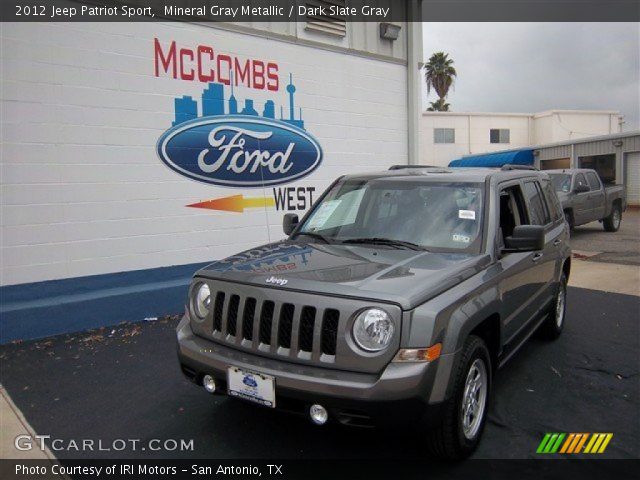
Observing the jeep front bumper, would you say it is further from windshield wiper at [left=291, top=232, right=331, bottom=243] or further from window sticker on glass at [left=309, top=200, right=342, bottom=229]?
window sticker on glass at [left=309, top=200, right=342, bottom=229]

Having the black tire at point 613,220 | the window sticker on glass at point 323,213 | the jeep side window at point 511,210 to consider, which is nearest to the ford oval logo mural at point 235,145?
the window sticker on glass at point 323,213

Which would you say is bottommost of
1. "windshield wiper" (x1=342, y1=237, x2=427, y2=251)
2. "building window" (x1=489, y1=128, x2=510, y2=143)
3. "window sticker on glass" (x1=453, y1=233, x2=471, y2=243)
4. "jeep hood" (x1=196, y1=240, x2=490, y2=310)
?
"jeep hood" (x1=196, y1=240, x2=490, y2=310)

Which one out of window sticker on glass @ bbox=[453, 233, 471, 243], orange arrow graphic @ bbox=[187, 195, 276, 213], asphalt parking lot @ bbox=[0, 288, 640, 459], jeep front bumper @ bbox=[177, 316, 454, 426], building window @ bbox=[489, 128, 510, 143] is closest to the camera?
jeep front bumper @ bbox=[177, 316, 454, 426]

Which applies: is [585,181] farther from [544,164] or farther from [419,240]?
[544,164]

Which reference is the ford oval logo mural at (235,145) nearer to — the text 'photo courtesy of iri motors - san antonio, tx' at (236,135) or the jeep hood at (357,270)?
the text 'photo courtesy of iri motors - san antonio, tx' at (236,135)

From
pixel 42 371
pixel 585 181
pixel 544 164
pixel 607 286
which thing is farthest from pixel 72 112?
pixel 544 164

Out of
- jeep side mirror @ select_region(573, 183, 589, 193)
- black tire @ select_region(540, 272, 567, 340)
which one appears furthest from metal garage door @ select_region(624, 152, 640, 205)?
black tire @ select_region(540, 272, 567, 340)

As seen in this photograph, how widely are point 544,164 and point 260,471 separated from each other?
2830 centimetres

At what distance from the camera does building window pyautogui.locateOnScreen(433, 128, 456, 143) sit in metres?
35.1

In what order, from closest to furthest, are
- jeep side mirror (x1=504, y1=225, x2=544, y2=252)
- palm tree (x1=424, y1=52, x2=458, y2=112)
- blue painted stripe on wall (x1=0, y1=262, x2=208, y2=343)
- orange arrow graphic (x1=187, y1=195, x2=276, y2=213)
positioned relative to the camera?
jeep side mirror (x1=504, y1=225, x2=544, y2=252), blue painted stripe on wall (x1=0, y1=262, x2=208, y2=343), orange arrow graphic (x1=187, y1=195, x2=276, y2=213), palm tree (x1=424, y1=52, x2=458, y2=112)

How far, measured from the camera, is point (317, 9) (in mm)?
7805

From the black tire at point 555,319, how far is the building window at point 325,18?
16.5 feet

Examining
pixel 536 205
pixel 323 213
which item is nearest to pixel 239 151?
pixel 323 213

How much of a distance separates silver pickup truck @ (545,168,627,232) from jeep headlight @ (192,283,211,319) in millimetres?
10645
